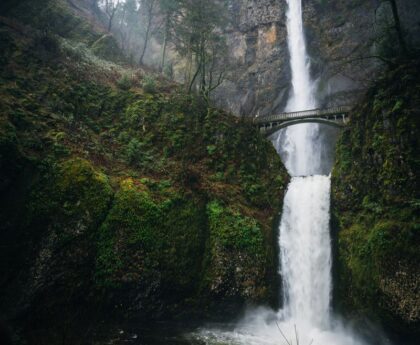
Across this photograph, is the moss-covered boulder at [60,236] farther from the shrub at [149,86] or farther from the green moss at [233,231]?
the shrub at [149,86]

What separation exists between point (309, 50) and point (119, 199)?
115 ft

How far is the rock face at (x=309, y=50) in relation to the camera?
3409 cm

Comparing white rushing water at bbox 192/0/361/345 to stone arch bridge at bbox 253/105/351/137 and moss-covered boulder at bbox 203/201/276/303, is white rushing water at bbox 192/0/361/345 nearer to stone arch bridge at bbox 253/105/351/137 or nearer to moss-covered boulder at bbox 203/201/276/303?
moss-covered boulder at bbox 203/201/276/303

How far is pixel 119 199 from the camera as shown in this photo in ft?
44.4

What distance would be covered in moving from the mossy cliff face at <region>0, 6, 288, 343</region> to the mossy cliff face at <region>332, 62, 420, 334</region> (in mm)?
3842

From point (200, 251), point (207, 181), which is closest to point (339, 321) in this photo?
point (200, 251)

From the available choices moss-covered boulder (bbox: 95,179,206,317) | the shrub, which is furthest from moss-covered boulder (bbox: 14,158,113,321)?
the shrub

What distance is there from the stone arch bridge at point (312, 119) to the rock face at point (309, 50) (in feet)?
17.1

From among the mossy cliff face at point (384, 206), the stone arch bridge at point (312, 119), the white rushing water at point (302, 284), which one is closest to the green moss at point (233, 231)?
the white rushing water at point (302, 284)

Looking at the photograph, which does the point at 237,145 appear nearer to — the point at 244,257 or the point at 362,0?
the point at 244,257

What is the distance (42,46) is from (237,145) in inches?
539

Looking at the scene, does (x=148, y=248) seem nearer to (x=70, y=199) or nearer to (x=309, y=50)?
(x=70, y=199)

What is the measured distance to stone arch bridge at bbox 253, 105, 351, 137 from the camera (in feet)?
86.6

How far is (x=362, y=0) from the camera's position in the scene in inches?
1426
